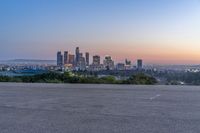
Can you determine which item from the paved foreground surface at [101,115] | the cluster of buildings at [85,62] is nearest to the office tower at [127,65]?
the cluster of buildings at [85,62]

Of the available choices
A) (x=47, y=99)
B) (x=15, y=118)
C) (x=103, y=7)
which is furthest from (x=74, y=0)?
(x=15, y=118)

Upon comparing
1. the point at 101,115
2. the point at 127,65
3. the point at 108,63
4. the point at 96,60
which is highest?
the point at 96,60

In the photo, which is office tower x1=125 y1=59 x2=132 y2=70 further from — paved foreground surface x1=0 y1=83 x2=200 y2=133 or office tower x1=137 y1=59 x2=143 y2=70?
paved foreground surface x1=0 y1=83 x2=200 y2=133

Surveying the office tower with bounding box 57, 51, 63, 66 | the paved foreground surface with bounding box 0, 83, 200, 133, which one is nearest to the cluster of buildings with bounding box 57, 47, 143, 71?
the office tower with bounding box 57, 51, 63, 66

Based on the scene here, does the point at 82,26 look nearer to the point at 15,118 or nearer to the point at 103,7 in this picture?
the point at 103,7

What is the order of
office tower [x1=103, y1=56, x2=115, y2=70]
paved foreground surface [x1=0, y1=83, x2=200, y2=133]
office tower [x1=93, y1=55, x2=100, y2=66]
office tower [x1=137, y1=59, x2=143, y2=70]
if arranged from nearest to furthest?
paved foreground surface [x1=0, y1=83, x2=200, y2=133]
office tower [x1=137, y1=59, x2=143, y2=70]
office tower [x1=103, y1=56, x2=115, y2=70]
office tower [x1=93, y1=55, x2=100, y2=66]

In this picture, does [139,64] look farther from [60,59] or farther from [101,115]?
[101,115]

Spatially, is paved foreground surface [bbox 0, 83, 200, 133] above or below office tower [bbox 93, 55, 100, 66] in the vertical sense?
below

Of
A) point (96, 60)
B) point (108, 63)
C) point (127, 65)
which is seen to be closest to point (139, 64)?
point (127, 65)
